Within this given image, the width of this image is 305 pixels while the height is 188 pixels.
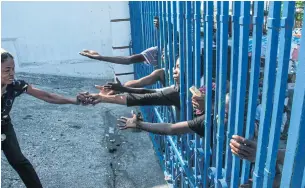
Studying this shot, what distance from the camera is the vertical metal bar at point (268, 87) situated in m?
1.13

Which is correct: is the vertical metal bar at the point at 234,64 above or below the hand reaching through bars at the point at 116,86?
above

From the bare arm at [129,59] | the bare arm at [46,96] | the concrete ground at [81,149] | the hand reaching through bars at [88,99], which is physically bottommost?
the concrete ground at [81,149]

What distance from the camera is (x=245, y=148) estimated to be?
1403 millimetres

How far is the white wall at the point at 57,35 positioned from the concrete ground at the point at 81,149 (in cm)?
148

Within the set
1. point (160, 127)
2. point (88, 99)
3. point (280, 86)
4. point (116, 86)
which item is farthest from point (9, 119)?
point (280, 86)

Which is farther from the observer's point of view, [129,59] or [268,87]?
[129,59]

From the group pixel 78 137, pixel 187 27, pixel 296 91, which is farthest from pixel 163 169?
pixel 296 91

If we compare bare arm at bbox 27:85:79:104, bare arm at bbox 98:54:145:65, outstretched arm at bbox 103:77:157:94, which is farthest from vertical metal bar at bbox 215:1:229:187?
bare arm at bbox 98:54:145:65

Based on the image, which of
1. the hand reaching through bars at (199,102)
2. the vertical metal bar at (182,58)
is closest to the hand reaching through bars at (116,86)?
the vertical metal bar at (182,58)

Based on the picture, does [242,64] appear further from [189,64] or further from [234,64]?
[189,64]

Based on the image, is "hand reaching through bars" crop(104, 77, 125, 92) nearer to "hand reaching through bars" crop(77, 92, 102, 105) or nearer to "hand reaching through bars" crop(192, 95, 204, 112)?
"hand reaching through bars" crop(77, 92, 102, 105)

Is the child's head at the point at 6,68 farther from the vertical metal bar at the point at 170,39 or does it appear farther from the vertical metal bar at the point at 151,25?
the vertical metal bar at the point at 151,25

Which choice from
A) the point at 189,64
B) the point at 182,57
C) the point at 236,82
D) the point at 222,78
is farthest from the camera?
the point at 182,57

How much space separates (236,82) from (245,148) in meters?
0.32
